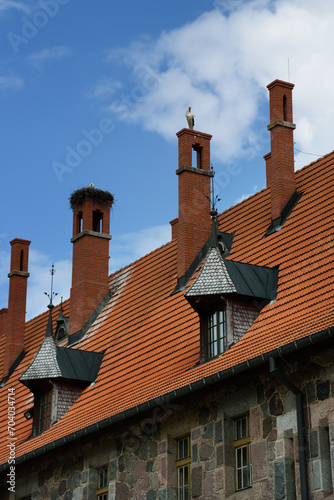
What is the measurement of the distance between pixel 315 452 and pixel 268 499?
1106mm

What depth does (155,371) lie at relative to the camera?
732 inches

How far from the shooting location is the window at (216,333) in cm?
1741

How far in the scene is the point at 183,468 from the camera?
1666 centimetres

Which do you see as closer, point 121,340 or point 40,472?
point 40,472

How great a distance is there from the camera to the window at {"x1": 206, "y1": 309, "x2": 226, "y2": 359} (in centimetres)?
1741

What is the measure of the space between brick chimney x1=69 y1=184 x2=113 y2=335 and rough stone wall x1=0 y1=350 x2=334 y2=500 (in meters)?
5.81

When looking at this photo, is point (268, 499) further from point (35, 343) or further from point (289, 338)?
point (35, 343)

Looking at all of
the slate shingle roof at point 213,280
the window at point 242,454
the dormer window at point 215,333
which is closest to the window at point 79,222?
the slate shingle roof at point 213,280

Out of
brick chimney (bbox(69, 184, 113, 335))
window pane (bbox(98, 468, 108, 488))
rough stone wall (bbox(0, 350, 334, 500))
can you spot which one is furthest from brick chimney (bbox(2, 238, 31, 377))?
window pane (bbox(98, 468, 108, 488))

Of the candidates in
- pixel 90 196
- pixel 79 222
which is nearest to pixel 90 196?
pixel 90 196

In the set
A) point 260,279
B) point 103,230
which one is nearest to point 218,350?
point 260,279

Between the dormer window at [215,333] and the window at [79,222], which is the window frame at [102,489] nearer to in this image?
the dormer window at [215,333]

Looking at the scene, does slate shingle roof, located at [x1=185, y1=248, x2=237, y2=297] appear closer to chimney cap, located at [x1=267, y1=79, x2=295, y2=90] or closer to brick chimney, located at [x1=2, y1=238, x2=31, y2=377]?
chimney cap, located at [x1=267, y1=79, x2=295, y2=90]

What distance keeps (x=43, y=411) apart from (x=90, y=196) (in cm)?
686
